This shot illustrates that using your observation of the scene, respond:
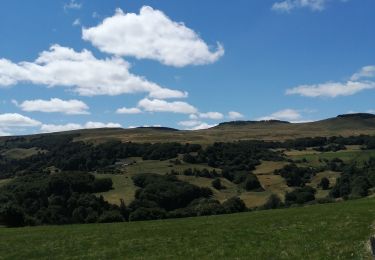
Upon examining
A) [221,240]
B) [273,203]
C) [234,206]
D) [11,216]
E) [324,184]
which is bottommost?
[273,203]

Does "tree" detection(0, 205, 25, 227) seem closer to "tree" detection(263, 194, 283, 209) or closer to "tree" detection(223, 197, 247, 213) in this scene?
"tree" detection(223, 197, 247, 213)

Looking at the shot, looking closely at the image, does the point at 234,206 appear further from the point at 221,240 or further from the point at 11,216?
the point at 221,240

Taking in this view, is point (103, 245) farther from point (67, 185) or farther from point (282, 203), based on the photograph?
point (67, 185)

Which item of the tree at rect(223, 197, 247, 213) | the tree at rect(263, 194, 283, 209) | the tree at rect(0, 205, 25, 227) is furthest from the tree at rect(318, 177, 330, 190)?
the tree at rect(0, 205, 25, 227)

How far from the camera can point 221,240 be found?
30.8m

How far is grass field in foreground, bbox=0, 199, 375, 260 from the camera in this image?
25.8 meters

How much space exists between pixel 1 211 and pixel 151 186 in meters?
126

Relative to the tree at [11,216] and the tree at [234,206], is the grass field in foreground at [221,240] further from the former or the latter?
the tree at [234,206]

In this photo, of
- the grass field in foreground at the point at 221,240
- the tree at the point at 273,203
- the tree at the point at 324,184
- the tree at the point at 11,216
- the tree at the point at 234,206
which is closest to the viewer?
the grass field in foreground at the point at 221,240

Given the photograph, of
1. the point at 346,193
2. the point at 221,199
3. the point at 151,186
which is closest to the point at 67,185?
the point at 151,186

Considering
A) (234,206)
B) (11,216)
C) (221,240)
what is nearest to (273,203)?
(234,206)

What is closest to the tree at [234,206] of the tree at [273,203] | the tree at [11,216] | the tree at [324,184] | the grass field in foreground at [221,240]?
the tree at [273,203]

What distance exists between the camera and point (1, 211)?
55969 mm

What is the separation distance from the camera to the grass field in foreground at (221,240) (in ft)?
84.8
